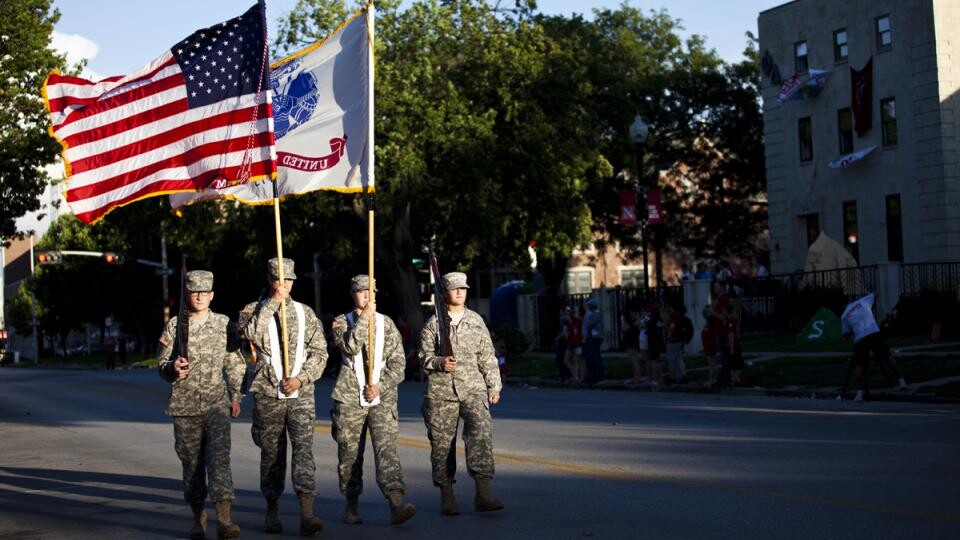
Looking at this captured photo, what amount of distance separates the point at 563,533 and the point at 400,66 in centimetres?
3344

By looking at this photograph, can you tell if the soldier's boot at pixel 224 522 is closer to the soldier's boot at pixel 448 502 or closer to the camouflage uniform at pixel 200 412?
the camouflage uniform at pixel 200 412

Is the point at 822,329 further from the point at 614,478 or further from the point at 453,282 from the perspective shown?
the point at 453,282

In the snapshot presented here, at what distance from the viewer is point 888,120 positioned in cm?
4244

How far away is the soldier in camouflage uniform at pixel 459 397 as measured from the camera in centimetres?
1030

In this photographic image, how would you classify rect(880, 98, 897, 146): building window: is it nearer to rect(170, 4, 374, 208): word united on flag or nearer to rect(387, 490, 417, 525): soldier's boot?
rect(170, 4, 374, 208): word united on flag

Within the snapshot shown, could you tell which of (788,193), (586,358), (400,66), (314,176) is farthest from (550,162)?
(314,176)

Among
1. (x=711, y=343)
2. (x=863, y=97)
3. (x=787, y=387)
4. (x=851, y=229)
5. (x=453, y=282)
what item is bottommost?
(x=787, y=387)

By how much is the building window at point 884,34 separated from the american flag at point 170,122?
111 feet

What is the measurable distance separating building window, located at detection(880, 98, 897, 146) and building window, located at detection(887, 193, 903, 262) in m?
1.77

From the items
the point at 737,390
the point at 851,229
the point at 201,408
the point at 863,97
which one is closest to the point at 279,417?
the point at 201,408

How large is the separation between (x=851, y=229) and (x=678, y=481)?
113ft

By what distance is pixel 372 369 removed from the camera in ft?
33.1

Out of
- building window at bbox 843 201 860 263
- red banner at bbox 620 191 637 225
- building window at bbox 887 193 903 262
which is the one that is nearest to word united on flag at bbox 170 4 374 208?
red banner at bbox 620 191 637 225

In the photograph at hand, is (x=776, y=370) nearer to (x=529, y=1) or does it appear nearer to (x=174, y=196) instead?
(x=174, y=196)
